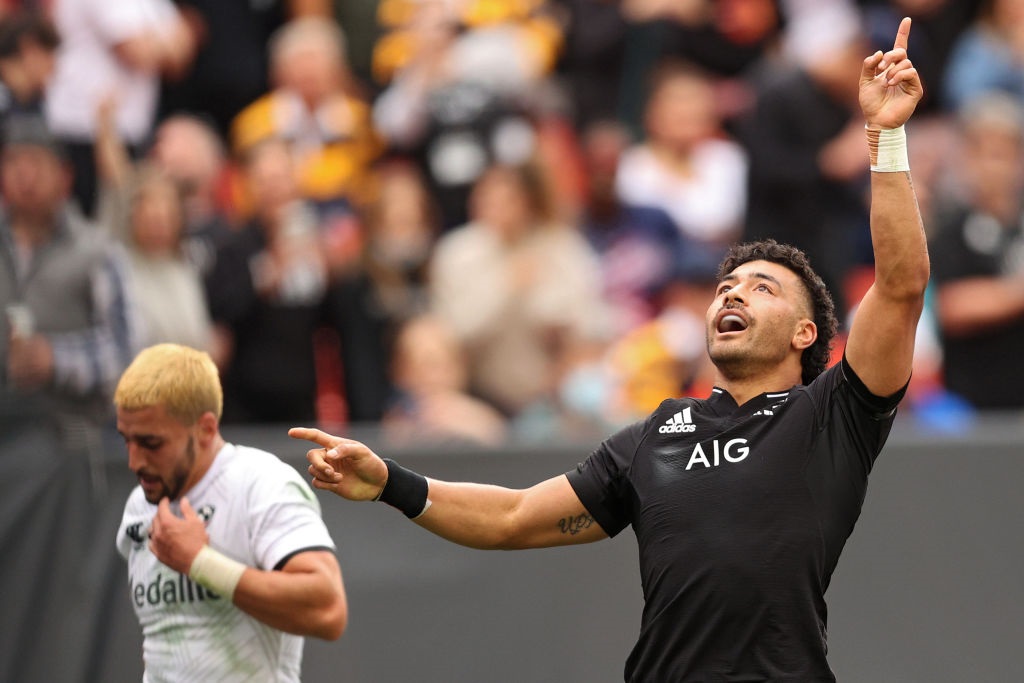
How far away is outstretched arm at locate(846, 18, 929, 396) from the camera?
12.7ft

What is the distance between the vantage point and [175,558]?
4.36 m

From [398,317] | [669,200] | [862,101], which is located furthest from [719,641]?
[669,200]

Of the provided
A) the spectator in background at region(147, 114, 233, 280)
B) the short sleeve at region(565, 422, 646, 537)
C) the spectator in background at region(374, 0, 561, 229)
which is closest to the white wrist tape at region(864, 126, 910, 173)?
the short sleeve at region(565, 422, 646, 537)

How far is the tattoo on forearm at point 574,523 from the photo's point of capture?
4.43m

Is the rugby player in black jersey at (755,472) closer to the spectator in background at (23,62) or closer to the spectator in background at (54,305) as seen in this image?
the spectator in background at (54,305)

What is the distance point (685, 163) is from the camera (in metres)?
9.05

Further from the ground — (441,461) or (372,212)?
(372,212)

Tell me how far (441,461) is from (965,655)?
2302mm

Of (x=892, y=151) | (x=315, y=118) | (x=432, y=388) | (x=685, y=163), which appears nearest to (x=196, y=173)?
(x=315, y=118)

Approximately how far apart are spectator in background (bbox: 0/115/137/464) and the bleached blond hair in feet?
4.44

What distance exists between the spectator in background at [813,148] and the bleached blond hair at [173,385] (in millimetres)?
4398

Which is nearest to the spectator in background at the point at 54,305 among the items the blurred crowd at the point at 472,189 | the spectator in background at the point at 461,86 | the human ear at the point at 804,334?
the blurred crowd at the point at 472,189

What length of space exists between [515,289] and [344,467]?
377 centimetres

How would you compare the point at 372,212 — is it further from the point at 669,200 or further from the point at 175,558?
the point at 175,558
